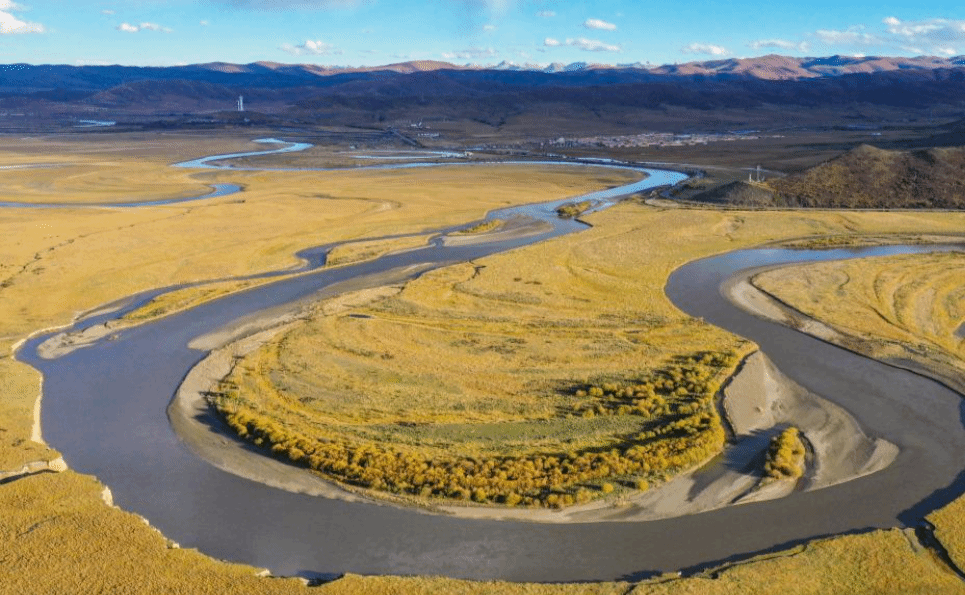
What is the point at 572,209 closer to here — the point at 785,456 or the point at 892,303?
the point at 892,303

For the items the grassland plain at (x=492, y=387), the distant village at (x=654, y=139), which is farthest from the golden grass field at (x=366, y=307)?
the distant village at (x=654, y=139)

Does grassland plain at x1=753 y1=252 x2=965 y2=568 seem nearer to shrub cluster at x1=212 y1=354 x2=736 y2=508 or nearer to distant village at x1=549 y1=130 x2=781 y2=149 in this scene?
shrub cluster at x1=212 y1=354 x2=736 y2=508

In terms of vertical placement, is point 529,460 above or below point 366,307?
below

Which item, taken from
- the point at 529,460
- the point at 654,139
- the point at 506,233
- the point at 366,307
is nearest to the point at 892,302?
the point at 529,460

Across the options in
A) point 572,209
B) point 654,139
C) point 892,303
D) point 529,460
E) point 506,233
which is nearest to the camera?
point 529,460

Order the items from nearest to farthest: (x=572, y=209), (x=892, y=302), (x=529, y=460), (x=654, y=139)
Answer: (x=529, y=460) → (x=892, y=302) → (x=572, y=209) → (x=654, y=139)

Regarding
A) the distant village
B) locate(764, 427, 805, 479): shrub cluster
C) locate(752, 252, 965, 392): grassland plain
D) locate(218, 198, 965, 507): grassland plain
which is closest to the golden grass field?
locate(218, 198, 965, 507): grassland plain

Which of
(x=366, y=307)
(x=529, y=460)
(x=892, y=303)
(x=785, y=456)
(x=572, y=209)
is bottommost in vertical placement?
(x=529, y=460)
